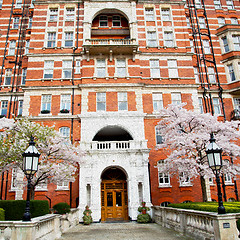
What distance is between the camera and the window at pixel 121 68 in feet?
87.7

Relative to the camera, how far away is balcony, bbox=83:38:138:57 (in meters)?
26.0

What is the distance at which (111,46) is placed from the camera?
85.7 feet

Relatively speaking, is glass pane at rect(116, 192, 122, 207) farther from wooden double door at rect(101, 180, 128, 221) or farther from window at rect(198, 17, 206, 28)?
window at rect(198, 17, 206, 28)

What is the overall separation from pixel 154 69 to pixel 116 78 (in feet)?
15.8

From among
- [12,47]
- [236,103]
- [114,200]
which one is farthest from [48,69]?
[236,103]

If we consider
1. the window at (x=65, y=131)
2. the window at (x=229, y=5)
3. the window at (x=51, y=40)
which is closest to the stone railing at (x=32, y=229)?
the window at (x=65, y=131)

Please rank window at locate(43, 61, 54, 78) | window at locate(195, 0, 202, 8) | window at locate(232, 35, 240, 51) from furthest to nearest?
window at locate(195, 0, 202, 8)
window at locate(232, 35, 240, 51)
window at locate(43, 61, 54, 78)

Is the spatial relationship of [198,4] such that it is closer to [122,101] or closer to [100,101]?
[122,101]

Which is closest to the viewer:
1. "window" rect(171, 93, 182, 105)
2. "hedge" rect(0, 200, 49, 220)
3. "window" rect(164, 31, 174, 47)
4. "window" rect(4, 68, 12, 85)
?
"hedge" rect(0, 200, 49, 220)

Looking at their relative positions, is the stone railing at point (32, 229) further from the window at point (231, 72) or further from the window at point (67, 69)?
the window at point (231, 72)

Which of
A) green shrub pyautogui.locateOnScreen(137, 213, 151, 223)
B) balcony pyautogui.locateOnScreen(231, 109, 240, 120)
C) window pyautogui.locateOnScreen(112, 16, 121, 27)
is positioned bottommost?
green shrub pyautogui.locateOnScreen(137, 213, 151, 223)

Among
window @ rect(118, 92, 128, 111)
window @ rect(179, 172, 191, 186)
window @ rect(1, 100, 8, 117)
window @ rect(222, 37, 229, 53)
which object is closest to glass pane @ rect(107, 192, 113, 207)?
window @ rect(179, 172, 191, 186)

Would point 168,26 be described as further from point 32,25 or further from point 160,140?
point 32,25

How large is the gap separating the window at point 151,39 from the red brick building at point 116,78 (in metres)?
0.12
